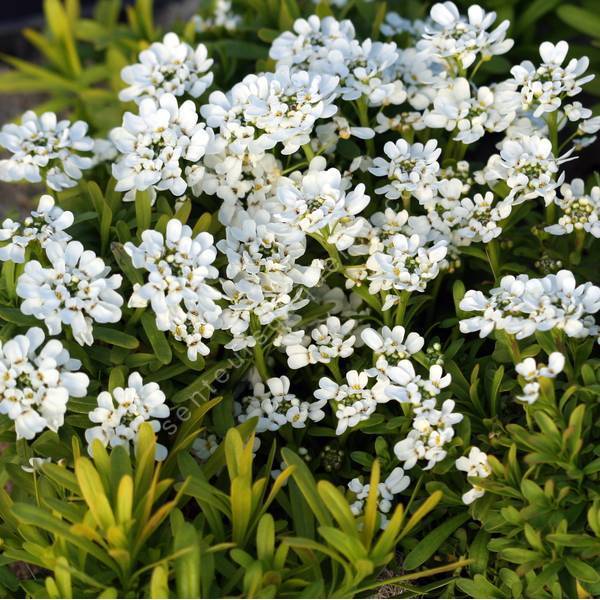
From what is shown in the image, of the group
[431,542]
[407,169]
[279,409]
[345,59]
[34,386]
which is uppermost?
[345,59]

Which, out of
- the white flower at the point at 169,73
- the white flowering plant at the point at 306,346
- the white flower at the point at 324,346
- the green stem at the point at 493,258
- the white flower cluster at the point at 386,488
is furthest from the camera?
the white flower at the point at 169,73

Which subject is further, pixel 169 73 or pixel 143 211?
pixel 169 73

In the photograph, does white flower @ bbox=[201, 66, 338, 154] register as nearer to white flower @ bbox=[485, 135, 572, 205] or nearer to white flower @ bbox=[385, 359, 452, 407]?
white flower @ bbox=[485, 135, 572, 205]

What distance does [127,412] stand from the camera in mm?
1803

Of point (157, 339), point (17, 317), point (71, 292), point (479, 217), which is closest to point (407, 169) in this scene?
point (479, 217)

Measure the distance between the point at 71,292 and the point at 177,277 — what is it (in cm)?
23

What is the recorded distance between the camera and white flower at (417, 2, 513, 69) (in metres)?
2.07

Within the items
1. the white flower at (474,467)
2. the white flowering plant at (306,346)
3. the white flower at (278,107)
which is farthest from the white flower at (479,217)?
the white flower at (474,467)

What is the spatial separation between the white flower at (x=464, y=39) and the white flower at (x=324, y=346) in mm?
710

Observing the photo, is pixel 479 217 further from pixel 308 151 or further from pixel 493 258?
pixel 308 151

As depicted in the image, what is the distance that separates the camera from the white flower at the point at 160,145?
193cm

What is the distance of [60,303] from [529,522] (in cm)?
104

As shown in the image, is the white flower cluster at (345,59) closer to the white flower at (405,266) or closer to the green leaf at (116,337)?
the white flower at (405,266)

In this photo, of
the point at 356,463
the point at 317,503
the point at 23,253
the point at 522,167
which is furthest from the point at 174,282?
the point at 522,167
